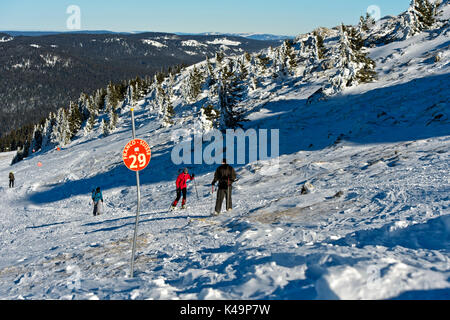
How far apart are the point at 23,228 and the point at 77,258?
32.3 ft

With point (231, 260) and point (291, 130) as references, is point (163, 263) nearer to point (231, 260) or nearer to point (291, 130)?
point (231, 260)

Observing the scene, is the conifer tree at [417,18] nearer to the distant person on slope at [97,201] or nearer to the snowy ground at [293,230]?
the snowy ground at [293,230]

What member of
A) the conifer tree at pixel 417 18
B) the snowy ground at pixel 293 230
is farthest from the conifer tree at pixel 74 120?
the conifer tree at pixel 417 18

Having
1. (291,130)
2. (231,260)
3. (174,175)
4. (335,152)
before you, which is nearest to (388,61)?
(291,130)

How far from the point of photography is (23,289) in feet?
20.2

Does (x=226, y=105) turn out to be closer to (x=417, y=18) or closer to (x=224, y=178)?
(x=224, y=178)

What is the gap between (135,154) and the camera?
6.26 meters

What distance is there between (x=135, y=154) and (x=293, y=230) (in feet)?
12.7

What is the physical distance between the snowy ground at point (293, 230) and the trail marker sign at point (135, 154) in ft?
6.35

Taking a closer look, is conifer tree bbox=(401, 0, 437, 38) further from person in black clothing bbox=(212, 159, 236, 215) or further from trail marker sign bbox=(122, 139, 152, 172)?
trail marker sign bbox=(122, 139, 152, 172)

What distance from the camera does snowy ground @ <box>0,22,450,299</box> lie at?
15.1ft

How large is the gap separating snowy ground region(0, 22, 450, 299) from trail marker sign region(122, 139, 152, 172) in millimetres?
1935

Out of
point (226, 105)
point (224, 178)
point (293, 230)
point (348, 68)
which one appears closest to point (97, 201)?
point (224, 178)

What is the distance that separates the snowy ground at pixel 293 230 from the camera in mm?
4590
